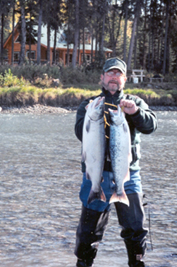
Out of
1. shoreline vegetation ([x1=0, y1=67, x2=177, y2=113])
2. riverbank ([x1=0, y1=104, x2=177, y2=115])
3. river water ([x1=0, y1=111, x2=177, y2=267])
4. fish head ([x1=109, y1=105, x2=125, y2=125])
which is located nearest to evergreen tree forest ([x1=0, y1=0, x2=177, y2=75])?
shoreline vegetation ([x1=0, y1=67, x2=177, y2=113])

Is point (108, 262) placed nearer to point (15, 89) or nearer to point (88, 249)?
point (88, 249)

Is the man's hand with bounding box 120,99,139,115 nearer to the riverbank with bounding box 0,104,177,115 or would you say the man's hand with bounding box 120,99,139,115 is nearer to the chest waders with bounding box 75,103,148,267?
the chest waders with bounding box 75,103,148,267

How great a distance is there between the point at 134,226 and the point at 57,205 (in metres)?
3.19

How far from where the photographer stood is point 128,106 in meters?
3.77

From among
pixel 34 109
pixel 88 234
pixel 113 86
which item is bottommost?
pixel 34 109

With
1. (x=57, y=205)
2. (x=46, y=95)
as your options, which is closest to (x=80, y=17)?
(x=46, y=95)

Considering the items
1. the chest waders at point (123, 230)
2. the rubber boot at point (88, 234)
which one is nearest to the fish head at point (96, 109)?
the chest waders at point (123, 230)

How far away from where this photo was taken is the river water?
489cm

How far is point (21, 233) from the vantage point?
5613 millimetres

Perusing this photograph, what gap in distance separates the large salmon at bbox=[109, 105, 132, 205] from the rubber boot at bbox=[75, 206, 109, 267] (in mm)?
406

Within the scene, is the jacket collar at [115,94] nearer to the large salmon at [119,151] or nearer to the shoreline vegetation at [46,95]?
the large salmon at [119,151]

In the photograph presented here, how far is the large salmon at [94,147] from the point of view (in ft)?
11.5

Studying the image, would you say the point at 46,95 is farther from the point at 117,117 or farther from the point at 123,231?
the point at 117,117

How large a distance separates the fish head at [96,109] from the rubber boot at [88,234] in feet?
3.42
